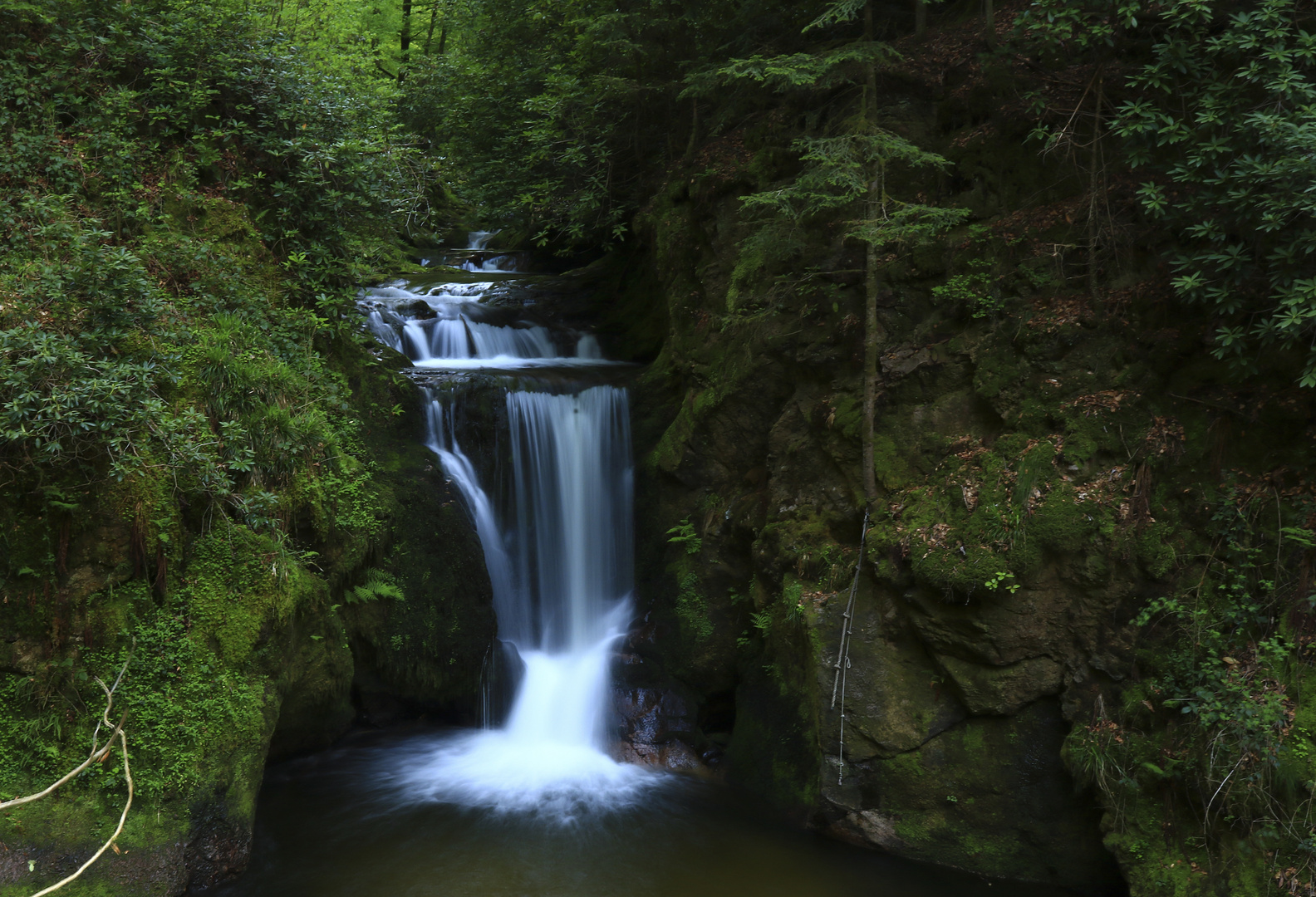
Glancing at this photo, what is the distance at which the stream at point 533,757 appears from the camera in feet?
21.6

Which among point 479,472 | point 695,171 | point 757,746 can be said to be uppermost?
point 695,171

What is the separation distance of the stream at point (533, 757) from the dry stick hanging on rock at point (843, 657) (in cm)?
78

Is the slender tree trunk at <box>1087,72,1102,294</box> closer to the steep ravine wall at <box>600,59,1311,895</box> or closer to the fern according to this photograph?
the steep ravine wall at <box>600,59,1311,895</box>

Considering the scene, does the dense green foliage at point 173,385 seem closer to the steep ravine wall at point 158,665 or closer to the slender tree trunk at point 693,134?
the steep ravine wall at point 158,665

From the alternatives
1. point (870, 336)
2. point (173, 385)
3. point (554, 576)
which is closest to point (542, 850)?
point (554, 576)

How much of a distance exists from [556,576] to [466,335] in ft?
14.3

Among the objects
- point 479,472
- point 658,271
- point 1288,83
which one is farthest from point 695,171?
point 1288,83

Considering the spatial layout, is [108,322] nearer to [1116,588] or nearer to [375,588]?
[375,588]

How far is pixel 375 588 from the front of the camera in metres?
8.34

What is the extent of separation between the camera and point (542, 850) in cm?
686

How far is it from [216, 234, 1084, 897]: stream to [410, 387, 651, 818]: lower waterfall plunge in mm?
22

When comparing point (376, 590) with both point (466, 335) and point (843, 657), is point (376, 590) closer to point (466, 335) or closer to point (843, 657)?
point (843, 657)

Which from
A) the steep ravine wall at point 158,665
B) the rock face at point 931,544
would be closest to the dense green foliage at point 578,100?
the rock face at point 931,544

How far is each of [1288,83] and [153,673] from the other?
8823mm
